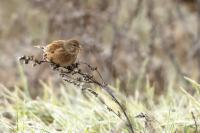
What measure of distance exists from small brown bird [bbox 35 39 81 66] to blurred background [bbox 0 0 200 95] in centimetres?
210

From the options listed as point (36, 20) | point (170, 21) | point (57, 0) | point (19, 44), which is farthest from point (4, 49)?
point (170, 21)

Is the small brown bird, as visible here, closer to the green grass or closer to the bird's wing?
the bird's wing

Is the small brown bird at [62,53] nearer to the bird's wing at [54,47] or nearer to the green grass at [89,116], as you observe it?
the bird's wing at [54,47]

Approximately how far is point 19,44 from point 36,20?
0.97 meters

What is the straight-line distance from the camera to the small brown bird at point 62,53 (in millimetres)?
2842

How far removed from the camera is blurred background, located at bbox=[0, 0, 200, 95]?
223 inches

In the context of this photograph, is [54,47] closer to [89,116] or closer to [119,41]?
[89,116]

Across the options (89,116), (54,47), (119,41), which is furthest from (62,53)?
(119,41)

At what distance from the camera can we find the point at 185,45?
282 inches

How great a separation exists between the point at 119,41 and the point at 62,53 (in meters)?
3.47

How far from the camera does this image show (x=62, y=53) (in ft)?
9.32

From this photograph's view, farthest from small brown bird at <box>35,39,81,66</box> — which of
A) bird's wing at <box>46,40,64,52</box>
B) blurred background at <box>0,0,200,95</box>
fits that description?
blurred background at <box>0,0,200,95</box>

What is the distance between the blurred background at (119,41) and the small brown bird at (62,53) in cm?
210

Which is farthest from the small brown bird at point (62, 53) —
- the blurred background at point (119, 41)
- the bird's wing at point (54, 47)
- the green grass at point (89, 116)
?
the blurred background at point (119, 41)
